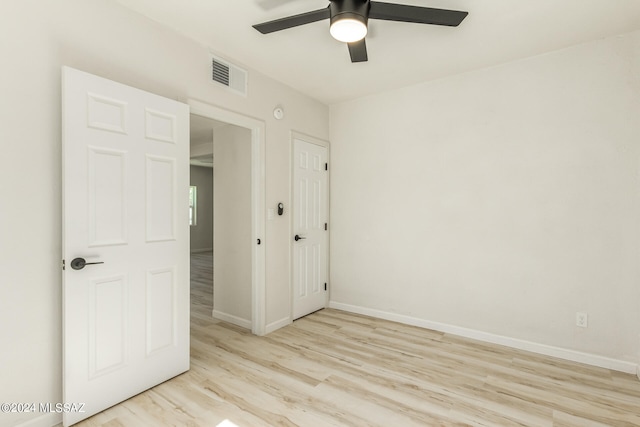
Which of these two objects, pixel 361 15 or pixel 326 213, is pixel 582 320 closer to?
pixel 326 213

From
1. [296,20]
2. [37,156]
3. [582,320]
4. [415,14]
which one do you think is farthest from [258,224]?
[582,320]

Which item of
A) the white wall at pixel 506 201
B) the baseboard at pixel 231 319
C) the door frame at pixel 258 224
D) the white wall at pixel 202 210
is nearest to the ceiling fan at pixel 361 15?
the door frame at pixel 258 224

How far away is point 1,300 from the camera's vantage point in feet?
5.58

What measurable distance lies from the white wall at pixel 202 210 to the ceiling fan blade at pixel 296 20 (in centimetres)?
766

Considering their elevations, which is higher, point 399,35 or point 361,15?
point 399,35

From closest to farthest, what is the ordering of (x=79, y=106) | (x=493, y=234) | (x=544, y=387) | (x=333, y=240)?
(x=79, y=106)
(x=544, y=387)
(x=493, y=234)
(x=333, y=240)

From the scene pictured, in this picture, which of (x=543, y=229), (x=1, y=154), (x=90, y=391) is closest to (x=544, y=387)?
(x=543, y=229)

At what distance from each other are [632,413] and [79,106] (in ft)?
13.0

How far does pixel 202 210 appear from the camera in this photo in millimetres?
9430

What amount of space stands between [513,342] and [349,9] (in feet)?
10.5

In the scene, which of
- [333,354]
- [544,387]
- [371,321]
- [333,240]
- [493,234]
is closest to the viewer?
[544,387]

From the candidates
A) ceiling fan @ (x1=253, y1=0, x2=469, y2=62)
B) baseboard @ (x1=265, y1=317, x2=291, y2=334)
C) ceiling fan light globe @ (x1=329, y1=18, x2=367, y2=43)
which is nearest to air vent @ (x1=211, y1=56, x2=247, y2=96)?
ceiling fan @ (x1=253, y1=0, x2=469, y2=62)

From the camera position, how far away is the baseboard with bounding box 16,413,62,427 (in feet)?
5.88

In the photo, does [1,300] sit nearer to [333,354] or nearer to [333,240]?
[333,354]
